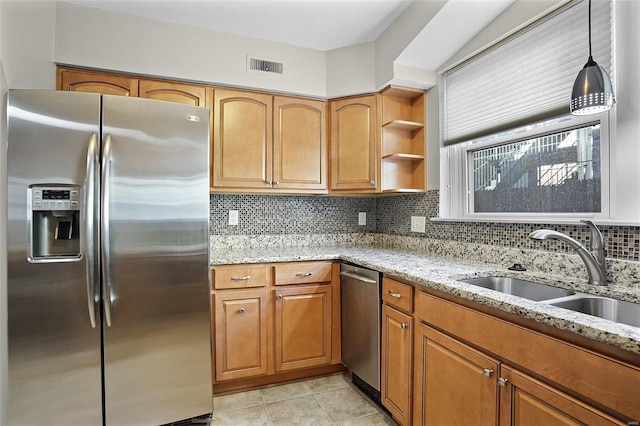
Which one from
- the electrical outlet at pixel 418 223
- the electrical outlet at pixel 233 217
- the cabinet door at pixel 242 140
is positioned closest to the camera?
the cabinet door at pixel 242 140

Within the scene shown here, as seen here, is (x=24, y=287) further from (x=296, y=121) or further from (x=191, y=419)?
(x=296, y=121)

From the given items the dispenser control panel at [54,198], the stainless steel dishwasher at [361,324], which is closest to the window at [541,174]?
the stainless steel dishwasher at [361,324]

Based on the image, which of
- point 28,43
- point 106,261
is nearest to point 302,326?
point 106,261

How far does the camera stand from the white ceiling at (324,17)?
2016mm

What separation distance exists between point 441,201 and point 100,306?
2170 millimetres

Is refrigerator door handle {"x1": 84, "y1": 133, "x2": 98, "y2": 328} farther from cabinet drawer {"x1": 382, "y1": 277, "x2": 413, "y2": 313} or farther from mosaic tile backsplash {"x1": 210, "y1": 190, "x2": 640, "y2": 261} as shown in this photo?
cabinet drawer {"x1": 382, "y1": 277, "x2": 413, "y2": 313}

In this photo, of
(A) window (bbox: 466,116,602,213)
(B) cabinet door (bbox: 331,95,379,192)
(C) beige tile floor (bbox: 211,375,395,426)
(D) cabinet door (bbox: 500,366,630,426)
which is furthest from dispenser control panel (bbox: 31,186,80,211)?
(A) window (bbox: 466,116,602,213)

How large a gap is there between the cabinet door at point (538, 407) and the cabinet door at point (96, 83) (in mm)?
2578

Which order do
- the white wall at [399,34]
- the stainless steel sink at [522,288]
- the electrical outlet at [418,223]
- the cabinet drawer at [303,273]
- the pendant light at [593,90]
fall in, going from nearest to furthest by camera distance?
1. the pendant light at [593,90]
2. the stainless steel sink at [522,288]
3. the white wall at [399,34]
4. the cabinet drawer at [303,273]
5. the electrical outlet at [418,223]

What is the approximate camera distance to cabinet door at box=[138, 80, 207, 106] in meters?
2.26

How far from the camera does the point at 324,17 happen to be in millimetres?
2248

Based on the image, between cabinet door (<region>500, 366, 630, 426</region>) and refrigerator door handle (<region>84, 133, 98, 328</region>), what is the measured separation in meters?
1.81

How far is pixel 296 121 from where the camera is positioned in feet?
8.57

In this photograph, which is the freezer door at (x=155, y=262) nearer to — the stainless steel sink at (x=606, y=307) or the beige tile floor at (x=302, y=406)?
the beige tile floor at (x=302, y=406)
